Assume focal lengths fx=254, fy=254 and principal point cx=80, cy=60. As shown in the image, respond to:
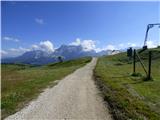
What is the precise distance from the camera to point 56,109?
1747 cm

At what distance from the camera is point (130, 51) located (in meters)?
43.1

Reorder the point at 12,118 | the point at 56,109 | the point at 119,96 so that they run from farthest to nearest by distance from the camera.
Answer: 1. the point at 119,96
2. the point at 56,109
3. the point at 12,118

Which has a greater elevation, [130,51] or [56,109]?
[130,51]

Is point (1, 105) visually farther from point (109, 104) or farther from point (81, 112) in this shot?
point (109, 104)

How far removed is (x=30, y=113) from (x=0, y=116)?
190 centimetres

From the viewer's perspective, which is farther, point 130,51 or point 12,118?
point 130,51

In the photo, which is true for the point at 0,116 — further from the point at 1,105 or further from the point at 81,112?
the point at 81,112

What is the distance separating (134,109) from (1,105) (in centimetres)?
1003

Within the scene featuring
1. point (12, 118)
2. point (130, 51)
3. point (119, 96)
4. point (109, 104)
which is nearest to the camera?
point (12, 118)

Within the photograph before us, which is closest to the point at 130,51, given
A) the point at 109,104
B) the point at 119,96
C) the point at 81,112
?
the point at 119,96

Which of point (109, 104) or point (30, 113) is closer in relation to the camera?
point (30, 113)

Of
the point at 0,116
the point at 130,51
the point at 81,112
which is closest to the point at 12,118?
the point at 0,116

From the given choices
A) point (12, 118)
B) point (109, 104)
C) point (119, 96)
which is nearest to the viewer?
point (12, 118)

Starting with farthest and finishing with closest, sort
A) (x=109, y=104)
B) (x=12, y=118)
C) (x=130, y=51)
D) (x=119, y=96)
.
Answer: (x=130, y=51)
(x=119, y=96)
(x=109, y=104)
(x=12, y=118)
